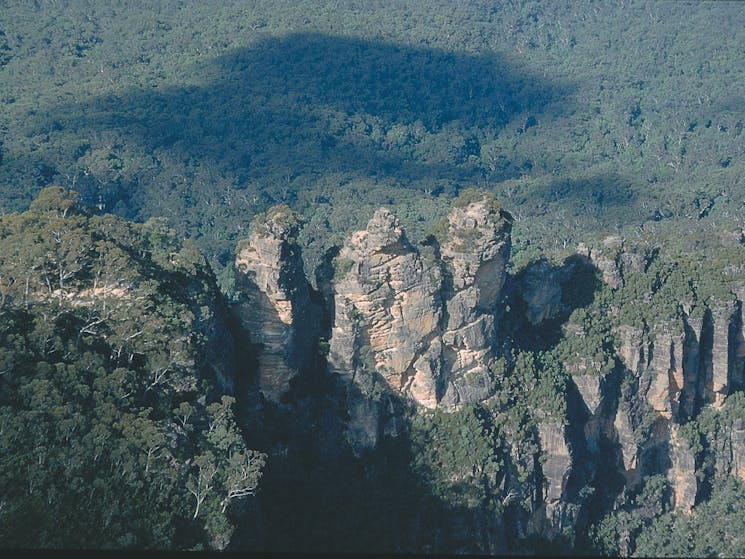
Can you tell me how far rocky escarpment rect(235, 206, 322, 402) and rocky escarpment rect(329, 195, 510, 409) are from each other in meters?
1.17

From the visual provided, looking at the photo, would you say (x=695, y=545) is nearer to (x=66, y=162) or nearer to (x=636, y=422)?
(x=636, y=422)

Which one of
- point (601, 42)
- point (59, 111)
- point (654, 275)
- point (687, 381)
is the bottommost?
point (687, 381)

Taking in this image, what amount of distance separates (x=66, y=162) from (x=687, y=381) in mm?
45167

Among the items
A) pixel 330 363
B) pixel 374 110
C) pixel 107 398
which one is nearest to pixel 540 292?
pixel 330 363

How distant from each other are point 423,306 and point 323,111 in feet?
183

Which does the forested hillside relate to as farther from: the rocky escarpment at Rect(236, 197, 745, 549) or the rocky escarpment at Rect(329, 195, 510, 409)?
the rocky escarpment at Rect(329, 195, 510, 409)

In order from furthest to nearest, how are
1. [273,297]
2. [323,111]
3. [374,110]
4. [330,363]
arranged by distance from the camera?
[374,110], [323,111], [330,363], [273,297]

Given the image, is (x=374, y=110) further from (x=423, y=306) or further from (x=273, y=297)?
(x=273, y=297)

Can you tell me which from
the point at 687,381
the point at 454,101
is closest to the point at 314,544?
the point at 687,381

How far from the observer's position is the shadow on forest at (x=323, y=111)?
250 ft

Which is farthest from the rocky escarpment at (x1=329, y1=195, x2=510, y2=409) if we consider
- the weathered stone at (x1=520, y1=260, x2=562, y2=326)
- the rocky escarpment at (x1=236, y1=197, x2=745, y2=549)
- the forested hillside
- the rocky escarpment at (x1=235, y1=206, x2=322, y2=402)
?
the forested hillside

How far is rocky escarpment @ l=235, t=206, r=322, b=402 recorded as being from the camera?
30500mm

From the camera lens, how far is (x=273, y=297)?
30.8 metres

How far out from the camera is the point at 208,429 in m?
27.0
